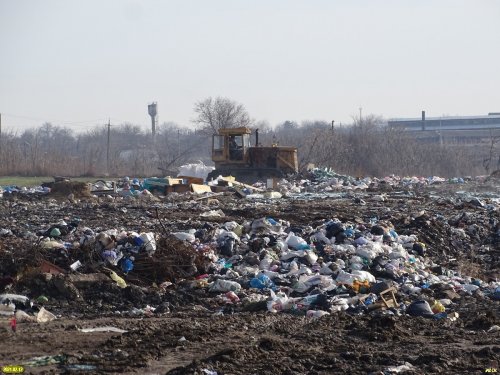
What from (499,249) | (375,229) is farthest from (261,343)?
(499,249)

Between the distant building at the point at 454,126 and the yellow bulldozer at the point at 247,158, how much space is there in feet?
159

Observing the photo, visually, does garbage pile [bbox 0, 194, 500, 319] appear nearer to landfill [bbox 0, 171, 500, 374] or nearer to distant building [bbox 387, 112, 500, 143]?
landfill [bbox 0, 171, 500, 374]

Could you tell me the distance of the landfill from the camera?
6.49m

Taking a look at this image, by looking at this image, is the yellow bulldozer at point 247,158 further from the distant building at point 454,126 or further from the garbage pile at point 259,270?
the distant building at point 454,126

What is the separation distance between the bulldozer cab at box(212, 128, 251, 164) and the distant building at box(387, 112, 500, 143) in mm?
48994

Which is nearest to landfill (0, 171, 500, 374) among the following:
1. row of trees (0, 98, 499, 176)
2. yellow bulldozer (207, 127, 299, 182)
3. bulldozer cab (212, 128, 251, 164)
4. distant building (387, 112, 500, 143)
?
yellow bulldozer (207, 127, 299, 182)

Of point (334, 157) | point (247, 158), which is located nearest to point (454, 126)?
point (334, 157)

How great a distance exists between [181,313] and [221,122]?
55.1 meters

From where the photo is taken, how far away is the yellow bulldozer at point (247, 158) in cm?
3353

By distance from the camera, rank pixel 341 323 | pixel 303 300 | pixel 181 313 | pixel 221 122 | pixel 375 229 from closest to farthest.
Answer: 1. pixel 341 323
2. pixel 181 313
3. pixel 303 300
4. pixel 375 229
5. pixel 221 122

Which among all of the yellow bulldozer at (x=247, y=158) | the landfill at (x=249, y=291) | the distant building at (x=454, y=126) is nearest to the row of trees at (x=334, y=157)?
the yellow bulldozer at (x=247, y=158)

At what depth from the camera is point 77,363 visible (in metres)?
6.08

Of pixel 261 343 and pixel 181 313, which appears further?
pixel 181 313

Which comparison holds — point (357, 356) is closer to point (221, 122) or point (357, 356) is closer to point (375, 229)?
point (375, 229)
